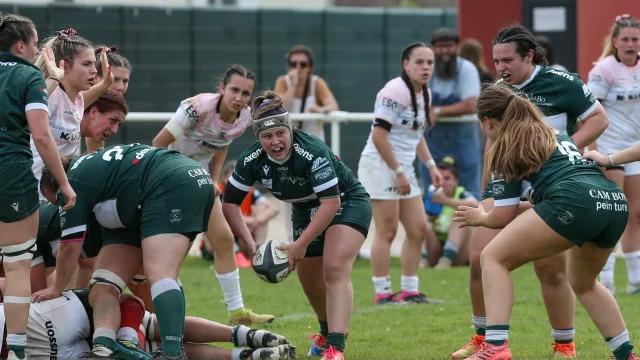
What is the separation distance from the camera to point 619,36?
8.95 m

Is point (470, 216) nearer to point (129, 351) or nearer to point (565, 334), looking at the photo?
point (565, 334)

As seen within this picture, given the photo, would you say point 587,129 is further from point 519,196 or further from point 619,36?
point 619,36

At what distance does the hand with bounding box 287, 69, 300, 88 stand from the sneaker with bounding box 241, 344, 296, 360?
533 centimetres

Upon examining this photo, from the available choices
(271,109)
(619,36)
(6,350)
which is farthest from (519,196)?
(619,36)

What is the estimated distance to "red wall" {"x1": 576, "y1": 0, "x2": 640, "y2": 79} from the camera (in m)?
12.7

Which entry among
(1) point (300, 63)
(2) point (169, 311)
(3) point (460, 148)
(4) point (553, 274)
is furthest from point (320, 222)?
(3) point (460, 148)

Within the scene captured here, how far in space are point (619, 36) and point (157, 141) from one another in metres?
3.89

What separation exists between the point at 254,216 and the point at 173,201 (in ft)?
19.4

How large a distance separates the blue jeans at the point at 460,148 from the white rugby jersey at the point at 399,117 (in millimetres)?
2271

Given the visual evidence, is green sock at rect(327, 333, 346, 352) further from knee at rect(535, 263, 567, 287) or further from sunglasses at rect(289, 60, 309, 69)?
sunglasses at rect(289, 60, 309, 69)

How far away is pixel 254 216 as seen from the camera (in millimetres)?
11781

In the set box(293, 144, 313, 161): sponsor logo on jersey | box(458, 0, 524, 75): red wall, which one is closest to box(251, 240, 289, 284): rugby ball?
box(293, 144, 313, 161): sponsor logo on jersey

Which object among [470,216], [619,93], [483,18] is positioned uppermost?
[483,18]

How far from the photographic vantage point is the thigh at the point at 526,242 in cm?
554
